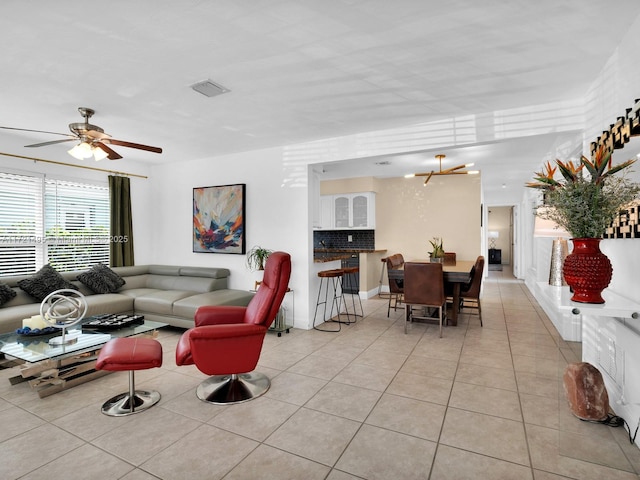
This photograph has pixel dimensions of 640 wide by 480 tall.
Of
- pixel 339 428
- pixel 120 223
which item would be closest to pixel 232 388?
pixel 339 428

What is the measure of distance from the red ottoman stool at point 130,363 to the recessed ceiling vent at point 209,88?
84.5 inches

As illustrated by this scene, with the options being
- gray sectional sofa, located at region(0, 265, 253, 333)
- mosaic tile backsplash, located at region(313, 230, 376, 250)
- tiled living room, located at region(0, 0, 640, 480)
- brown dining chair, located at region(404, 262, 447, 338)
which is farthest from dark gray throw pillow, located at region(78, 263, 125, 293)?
mosaic tile backsplash, located at region(313, 230, 376, 250)

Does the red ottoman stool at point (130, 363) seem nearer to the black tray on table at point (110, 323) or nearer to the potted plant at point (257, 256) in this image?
the black tray on table at point (110, 323)

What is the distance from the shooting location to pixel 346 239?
804 centimetres

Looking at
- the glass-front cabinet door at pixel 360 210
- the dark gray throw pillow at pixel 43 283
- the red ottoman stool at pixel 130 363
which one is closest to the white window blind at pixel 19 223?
the dark gray throw pillow at pixel 43 283

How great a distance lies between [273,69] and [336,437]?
266 centimetres

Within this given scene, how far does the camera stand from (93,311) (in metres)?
4.21

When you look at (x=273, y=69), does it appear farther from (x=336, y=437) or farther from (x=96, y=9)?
(x=336, y=437)

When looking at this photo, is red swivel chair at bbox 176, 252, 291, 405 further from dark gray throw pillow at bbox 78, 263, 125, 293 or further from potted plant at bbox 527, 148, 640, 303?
dark gray throw pillow at bbox 78, 263, 125, 293

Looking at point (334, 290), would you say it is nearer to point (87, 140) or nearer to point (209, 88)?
point (209, 88)

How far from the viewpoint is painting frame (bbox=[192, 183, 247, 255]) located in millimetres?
5207

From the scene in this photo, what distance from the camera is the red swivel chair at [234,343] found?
2.48 meters

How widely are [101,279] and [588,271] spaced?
5461 mm

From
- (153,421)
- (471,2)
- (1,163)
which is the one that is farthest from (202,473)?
(1,163)
